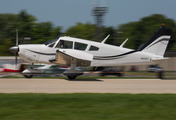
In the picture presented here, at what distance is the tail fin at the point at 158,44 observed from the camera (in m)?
14.8

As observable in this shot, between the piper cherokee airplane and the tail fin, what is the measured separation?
358mm

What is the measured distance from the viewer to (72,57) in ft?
43.0

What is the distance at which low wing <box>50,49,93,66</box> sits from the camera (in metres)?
12.8

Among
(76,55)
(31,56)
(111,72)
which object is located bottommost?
(111,72)

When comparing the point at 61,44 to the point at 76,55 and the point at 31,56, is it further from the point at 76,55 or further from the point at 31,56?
the point at 31,56

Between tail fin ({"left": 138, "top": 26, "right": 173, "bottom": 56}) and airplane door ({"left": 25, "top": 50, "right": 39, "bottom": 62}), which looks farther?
tail fin ({"left": 138, "top": 26, "right": 173, "bottom": 56})

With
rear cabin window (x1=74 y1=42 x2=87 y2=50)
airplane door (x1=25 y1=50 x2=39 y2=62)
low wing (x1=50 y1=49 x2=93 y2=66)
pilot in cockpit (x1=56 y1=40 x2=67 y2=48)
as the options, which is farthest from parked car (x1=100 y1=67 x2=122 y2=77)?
airplane door (x1=25 y1=50 x2=39 y2=62)
